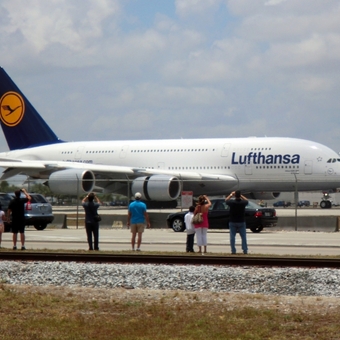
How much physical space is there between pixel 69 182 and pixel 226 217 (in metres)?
15.0

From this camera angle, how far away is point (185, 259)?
17016mm

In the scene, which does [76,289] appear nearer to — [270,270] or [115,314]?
[115,314]

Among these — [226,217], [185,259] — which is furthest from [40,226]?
[185,259]

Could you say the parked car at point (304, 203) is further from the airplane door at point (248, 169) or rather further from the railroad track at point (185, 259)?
the railroad track at point (185, 259)

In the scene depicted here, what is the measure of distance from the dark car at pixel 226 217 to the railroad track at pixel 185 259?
1134 cm

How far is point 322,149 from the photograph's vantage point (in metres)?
45.5

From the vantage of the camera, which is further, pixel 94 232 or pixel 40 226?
pixel 40 226

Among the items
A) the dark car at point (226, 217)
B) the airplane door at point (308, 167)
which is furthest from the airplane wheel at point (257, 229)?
the airplane door at point (308, 167)

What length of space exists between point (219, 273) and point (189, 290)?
3.93 ft

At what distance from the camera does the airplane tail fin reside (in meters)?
55.8

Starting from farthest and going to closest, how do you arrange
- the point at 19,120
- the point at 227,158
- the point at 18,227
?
1. the point at 19,120
2. the point at 227,158
3. the point at 18,227

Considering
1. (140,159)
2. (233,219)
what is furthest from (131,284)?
(140,159)

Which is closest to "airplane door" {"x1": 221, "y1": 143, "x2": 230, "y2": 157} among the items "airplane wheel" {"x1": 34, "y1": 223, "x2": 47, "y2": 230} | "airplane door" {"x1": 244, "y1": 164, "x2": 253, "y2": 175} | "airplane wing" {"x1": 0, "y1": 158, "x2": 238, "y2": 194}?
"airplane wing" {"x1": 0, "y1": 158, "x2": 238, "y2": 194}

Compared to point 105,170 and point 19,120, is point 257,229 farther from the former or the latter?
point 19,120
